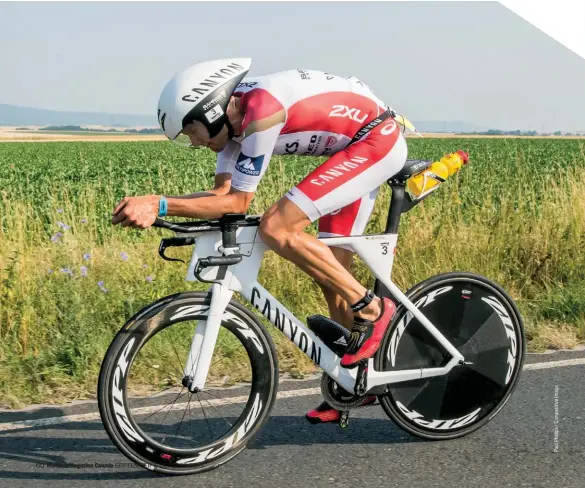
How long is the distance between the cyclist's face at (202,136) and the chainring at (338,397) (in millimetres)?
1196

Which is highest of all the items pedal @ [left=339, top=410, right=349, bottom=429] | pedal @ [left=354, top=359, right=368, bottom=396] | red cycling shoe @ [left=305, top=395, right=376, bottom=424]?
pedal @ [left=354, top=359, right=368, bottom=396]

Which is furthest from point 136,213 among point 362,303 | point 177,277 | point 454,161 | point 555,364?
point 177,277

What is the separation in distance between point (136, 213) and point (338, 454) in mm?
1524

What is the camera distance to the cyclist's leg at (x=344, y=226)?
4.32 m

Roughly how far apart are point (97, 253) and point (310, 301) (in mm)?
1800

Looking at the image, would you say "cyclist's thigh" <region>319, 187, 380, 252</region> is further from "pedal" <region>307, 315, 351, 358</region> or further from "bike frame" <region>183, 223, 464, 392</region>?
"pedal" <region>307, 315, 351, 358</region>

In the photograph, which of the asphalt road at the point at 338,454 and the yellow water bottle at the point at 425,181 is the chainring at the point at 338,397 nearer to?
the asphalt road at the point at 338,454

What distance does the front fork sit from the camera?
3.75 meters

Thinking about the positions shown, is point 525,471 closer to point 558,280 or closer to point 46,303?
point 46,303

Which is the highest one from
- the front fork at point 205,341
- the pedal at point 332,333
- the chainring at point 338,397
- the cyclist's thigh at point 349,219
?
the cyclist's thigh at point 349,219

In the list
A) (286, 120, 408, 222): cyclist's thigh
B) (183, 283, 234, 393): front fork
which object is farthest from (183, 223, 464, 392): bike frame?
(286, 120, 408, 222): cyclist's thigh

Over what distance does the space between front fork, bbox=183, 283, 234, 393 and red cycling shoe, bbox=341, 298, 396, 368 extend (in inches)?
25.4

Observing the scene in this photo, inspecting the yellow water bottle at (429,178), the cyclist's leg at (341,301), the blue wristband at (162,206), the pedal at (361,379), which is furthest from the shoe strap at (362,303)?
the blue wristband at (162,206)

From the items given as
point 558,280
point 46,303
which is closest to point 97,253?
point 46,303
